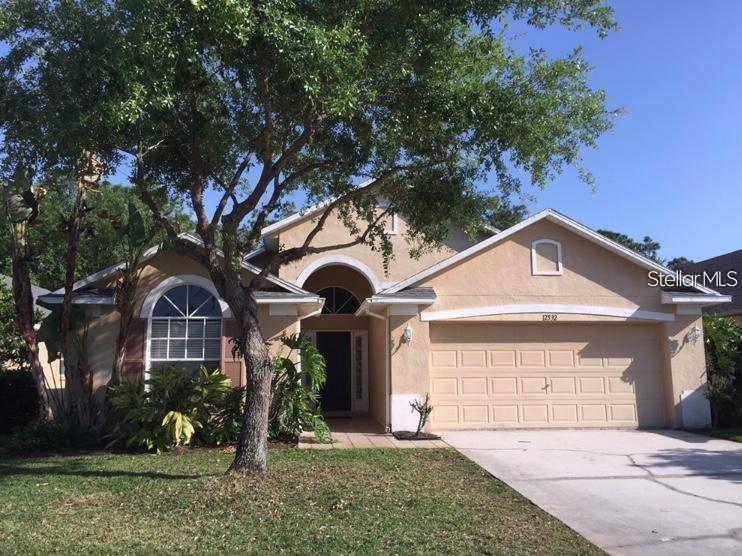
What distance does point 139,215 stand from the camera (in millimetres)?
12688

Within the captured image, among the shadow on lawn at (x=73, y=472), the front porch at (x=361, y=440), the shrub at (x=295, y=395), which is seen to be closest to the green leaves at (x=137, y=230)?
the shrub at (x=295, y=395)

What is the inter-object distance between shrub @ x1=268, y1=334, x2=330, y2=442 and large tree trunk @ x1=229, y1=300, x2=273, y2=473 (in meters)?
3.78

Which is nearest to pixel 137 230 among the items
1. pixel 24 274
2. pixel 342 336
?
pixel 24 274

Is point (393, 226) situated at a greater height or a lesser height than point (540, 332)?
greater

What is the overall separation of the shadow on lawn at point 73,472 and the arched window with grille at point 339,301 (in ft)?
31.7

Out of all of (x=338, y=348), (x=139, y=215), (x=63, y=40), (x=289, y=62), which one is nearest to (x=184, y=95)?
(x=63, y=40)

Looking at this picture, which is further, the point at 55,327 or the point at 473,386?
the point at 473,386

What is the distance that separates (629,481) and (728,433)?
19.2 feet

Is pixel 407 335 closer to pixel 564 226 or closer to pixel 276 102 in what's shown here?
pixel 564 226

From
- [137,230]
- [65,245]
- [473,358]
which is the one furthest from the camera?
[65,245]

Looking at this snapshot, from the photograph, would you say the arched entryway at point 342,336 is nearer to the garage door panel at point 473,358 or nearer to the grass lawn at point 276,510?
the garage door panel at point 473,358

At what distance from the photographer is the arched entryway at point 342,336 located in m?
18.3

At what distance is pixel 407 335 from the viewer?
1366 centimetres

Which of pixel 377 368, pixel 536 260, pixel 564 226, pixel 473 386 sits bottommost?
pixel 473 386
